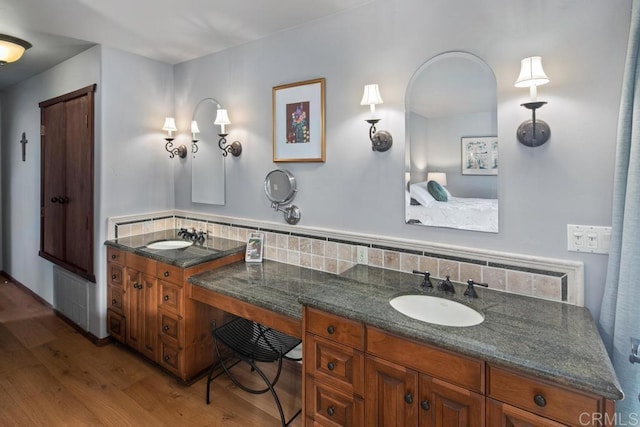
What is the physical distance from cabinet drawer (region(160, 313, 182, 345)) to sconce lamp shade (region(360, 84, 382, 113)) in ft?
5.99

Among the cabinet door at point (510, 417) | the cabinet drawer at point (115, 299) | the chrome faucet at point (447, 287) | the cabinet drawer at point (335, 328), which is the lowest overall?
the cabinet drawer at point (115, 299)

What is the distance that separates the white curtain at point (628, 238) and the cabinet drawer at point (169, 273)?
2235 mm

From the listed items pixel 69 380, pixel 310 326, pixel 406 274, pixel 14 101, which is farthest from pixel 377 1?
pixel 14 101

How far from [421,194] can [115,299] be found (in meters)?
2.49

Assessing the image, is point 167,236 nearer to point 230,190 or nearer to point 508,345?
point 230,190

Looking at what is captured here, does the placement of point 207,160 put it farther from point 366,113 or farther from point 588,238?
point 588,238

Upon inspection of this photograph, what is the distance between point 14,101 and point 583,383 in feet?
18.4

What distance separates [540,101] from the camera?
1.52m

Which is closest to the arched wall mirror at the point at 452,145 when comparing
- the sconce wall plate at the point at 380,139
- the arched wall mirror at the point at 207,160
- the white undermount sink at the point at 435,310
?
the sconce wall plate at the point at 380,139

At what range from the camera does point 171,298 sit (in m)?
2.27

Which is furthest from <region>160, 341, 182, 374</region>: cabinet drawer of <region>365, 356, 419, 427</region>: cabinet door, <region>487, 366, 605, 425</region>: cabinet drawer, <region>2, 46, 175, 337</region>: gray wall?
<region>487, 366, 605, 425</region>: cabinet drawer

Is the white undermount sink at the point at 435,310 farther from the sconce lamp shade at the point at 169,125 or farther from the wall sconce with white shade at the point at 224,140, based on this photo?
the sconce lamp shade at the point at 169,125

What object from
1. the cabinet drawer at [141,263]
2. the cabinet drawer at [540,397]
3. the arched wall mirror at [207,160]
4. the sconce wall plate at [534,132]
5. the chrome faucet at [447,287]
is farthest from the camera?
the arched wall mirror at [207,160]

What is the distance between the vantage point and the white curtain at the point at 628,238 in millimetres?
1241
